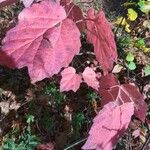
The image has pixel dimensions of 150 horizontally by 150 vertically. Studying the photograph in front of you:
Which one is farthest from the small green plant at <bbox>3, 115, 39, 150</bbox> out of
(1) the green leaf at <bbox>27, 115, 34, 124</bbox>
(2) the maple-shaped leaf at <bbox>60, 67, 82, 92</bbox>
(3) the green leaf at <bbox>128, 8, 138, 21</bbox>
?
(3) the green leaf at <bbox>128, 8, 138, 21</bbox>

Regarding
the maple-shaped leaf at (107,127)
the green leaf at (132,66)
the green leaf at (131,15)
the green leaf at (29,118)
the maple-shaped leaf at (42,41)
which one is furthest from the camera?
the green leaf at (131,15)

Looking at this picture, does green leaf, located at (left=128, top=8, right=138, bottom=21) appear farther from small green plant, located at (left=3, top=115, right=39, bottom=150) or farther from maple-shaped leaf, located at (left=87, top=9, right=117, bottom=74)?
maple-shaped leaf, located at (left=87, top=9, right=117, bottom=74)

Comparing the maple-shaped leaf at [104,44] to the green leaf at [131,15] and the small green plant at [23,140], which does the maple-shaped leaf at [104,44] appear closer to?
the small green plant at [23,140]

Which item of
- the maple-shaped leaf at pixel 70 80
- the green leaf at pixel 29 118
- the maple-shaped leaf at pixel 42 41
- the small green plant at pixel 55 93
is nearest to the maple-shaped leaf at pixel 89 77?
the maple-shaped leaf at pixel 70 80

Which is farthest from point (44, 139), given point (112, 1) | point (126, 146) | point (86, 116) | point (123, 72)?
point (112, 1)

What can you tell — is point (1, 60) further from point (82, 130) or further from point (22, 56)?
point (82, 130)

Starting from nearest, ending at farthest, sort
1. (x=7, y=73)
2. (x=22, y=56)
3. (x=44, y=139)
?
(x=22, y=56) < (x=44, y=139) < (x=7, y=73)

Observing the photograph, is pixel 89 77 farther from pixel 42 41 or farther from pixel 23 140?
pixel 42 41

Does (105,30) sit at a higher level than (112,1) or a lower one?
higher
